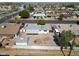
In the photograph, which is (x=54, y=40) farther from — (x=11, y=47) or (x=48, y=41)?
(x=11, y=47)

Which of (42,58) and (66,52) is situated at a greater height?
(42,58)

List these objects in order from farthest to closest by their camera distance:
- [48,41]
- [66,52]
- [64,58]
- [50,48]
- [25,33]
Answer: [25,33]
[48,41]
[50,48]
[66,52]
[64,58]

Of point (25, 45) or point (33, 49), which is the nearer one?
point (33, 49)

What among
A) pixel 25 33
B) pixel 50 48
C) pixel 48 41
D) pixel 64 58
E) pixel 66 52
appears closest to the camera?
pixel 64 58

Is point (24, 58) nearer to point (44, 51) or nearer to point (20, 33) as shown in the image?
point (44, 51)

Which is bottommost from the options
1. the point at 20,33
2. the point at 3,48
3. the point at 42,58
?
the point at 20,33

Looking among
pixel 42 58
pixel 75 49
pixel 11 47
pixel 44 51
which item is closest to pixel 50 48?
pixel 44 51

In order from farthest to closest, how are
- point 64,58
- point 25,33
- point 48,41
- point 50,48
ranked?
point 25,33
point 48,41
point 50,48
point 64,58

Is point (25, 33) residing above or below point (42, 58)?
below

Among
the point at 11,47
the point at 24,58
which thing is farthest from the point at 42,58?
the point at 11,47
